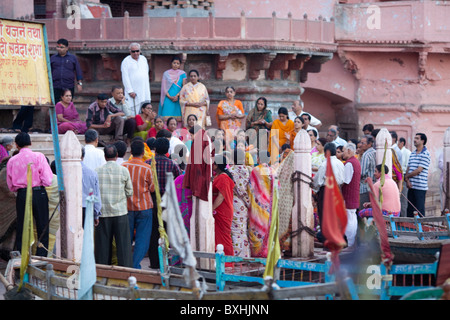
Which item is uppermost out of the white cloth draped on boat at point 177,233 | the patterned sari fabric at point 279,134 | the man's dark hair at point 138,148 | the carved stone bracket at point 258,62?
the carved stone bracket at point 258,62

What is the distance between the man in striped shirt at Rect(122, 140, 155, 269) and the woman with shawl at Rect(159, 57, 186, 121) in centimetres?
360

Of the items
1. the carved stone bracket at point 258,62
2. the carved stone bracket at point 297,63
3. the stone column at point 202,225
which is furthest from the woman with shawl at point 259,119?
the stone column at point 202,225

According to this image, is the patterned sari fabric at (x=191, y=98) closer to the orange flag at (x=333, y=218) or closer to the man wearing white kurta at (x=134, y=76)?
the man wearing white kurta at (x=134, y=76)

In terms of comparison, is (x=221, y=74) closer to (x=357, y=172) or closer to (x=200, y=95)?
(x=200, y=95)

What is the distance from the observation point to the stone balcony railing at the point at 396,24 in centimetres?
1598

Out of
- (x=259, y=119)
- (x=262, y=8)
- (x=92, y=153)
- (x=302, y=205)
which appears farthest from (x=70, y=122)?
(x=262, y=8)

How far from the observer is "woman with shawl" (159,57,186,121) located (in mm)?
12172

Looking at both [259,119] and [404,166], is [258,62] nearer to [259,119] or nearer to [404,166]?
[259,119]

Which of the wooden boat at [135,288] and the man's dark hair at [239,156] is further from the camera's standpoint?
the man's dark hair at [239,156]

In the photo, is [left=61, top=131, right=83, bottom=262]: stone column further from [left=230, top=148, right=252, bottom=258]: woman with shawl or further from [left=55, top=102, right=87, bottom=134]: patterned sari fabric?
[left=55, top=102, right=87, bottom=134]: patterned sari fabric

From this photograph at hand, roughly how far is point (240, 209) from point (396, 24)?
324 inches

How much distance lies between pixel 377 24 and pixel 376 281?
10532 millimetres

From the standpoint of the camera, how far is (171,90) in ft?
40.1

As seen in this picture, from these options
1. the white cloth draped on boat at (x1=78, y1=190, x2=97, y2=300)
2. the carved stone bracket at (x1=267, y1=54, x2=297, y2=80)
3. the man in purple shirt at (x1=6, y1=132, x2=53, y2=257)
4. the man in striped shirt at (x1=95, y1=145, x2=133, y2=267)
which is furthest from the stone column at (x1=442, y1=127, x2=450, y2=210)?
the white cloth draped on boat at (x1=78, y1=190, x2=97, y2=300)
